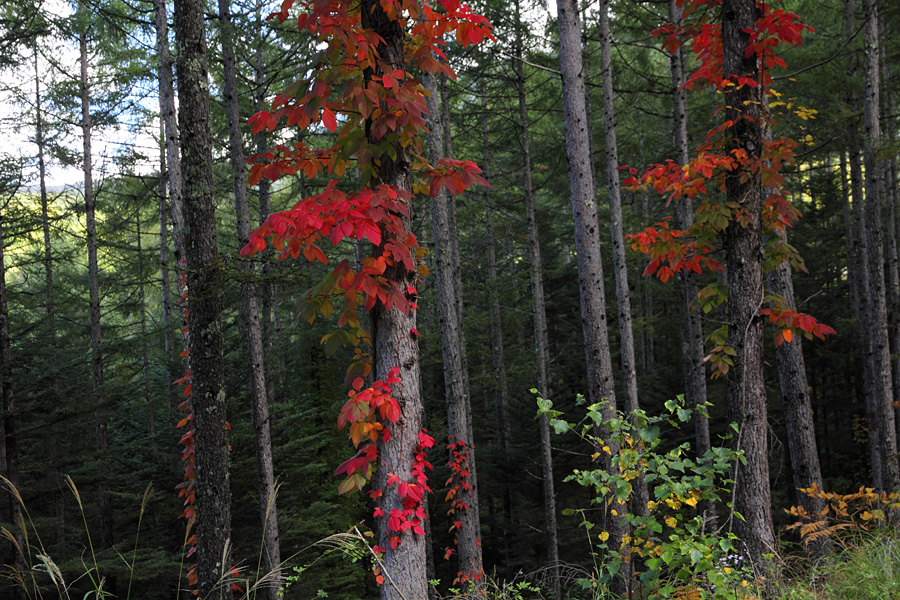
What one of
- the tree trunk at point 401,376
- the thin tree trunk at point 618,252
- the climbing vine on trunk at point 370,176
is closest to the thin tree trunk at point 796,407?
the thin tree trunk at point 618,252

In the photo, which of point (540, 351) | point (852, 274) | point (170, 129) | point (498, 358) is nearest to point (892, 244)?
point (852, 274)

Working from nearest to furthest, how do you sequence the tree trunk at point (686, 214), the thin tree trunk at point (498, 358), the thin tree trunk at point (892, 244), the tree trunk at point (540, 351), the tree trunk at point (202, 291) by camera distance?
the tree trunk at point (202, 291) < the tree trunk at point (686, 214) < the thin tree trunk at point (892, 244) < the tree trunk at point (540, 351) < the thin tree trunk at point (498, 358)

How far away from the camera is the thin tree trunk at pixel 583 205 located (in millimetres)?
6082

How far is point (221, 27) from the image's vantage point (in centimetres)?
717

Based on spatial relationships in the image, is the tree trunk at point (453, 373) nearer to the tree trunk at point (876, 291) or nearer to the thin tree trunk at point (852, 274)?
the tree trunk at point (876, 291)

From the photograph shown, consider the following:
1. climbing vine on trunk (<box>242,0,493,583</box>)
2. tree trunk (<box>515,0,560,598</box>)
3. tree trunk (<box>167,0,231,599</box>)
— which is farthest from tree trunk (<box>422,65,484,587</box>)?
climbing vine on trunk (<box>242,0,493,583</box>)

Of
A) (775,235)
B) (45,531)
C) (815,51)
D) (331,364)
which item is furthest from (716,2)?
(45,531)

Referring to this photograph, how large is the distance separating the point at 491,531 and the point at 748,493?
13552mm

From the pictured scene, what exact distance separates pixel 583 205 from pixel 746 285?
231 cm

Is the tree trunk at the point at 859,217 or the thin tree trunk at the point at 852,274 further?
the thin tree trunk at the point at 852,274

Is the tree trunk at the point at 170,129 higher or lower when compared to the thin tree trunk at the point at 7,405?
higher

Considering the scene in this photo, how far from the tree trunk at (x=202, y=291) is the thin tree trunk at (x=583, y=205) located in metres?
3.81

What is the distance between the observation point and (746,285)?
4.30 meters

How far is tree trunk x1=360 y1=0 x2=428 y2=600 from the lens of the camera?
9.55ft
